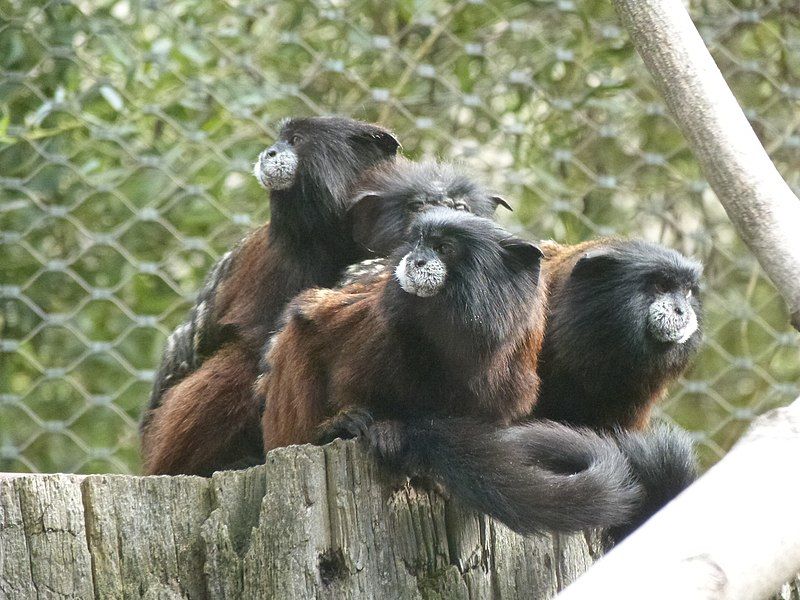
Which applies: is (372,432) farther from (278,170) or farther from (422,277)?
(278,170)

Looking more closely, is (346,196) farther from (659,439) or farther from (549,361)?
(659,439)

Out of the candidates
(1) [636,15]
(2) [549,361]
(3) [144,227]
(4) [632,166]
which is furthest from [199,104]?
(1) [636,15]

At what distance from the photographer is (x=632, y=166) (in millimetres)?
6320

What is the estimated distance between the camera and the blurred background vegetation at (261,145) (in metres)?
5.50

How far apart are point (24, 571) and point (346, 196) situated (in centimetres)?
147

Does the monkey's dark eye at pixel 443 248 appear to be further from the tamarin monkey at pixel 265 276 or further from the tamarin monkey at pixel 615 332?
the tamarin monkey at pixel 265 276

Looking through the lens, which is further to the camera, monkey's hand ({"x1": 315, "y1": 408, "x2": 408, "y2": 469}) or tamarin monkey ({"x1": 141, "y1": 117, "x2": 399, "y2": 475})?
tamarin monkey ({"x1": 141, "y1": 117, "x2": 399, "y2": 475})

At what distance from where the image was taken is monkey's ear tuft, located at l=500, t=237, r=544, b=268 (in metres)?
2.78

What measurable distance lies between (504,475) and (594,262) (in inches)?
35.6

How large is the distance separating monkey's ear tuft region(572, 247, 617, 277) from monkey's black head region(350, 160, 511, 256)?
279 mm

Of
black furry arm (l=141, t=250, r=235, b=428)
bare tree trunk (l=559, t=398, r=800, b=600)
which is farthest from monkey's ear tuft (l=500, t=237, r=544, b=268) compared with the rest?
black furry arm (l=141, t=250, r=235, b=428)

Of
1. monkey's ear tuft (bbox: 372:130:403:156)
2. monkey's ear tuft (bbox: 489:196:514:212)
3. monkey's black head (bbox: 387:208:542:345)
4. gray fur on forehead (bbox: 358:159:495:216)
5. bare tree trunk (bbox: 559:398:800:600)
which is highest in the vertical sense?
monkey's ear tuft (bbox: 372:130:403:156)

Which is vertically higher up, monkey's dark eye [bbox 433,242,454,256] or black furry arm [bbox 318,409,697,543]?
monkey's dark eye [bbox 433,242,454,256]

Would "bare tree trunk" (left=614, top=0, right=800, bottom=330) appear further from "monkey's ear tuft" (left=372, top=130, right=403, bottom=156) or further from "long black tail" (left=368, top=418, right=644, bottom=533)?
"monkey's ear tuft" (left=372, top=130, right=403, bottom=156)
